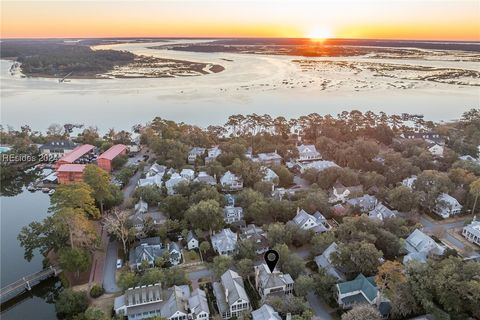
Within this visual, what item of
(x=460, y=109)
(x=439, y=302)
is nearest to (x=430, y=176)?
(x=439, y=302)

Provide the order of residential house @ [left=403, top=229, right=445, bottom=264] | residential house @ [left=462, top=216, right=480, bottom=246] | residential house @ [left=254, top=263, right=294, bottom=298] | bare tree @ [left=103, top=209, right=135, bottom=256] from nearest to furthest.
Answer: residential house @ [left=254, top=263, right=294, bottom=298] < residential house @ [left=403, top=229, right=445, bottom=264] < bare tree @ [left=103, top=209, right=135, bottom=256] < residential house @ [left=462, top=216, right=480, bottom=246]

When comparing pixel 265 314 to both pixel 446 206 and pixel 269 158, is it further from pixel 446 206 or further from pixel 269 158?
pixel 269 158

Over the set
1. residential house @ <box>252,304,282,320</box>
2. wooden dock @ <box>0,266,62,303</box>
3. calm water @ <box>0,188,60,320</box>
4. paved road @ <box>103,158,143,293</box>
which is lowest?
calm water @ <box>0,188,60,320</box>

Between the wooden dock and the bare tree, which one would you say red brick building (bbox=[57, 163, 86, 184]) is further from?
the wooden dock

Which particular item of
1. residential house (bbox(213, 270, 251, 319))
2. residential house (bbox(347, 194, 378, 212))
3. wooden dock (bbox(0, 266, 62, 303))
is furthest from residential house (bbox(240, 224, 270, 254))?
wooden dock (bbox(0, 266, 62, 303))

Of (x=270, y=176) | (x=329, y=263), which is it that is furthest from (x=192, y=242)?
(x=270, y=176)

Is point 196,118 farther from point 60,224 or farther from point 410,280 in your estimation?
point 410,280
